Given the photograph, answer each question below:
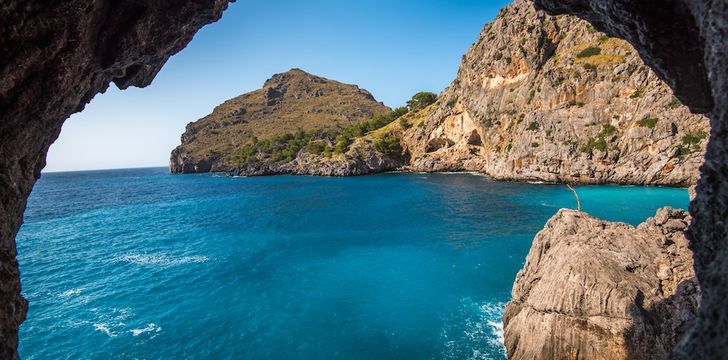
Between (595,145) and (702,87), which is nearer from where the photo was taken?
(702,87)

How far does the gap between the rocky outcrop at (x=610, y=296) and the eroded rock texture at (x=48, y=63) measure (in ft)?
67.1

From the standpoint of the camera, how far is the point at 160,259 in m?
39.8

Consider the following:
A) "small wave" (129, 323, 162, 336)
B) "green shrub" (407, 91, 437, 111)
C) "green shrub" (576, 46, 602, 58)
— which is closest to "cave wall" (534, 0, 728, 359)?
"small wave" (129, 323, 162, 336)

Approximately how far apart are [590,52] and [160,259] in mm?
104242

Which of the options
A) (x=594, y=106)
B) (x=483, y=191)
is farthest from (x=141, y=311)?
(x=594, y=106)

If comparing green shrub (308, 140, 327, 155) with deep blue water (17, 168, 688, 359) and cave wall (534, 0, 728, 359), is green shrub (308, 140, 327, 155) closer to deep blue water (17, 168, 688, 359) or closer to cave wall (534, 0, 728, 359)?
deep blue water (17, 168, 688, 359)

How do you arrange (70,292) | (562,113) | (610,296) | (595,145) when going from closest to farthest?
(610,296) < (70,292) < (595,145) < (562,113)

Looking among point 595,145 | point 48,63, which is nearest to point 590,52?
point 595,145

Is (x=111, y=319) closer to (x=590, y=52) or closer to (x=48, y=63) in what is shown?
(x=48, y=63)

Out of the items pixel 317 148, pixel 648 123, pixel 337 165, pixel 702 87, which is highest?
pixel 317 148

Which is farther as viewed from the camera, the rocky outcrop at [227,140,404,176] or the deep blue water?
the rocky outcrop at [227,140,404,176]

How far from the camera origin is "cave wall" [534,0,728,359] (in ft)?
18.6

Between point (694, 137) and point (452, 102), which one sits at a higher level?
point (452, 102)

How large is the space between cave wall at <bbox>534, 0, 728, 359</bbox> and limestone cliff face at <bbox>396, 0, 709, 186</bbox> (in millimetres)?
74975
